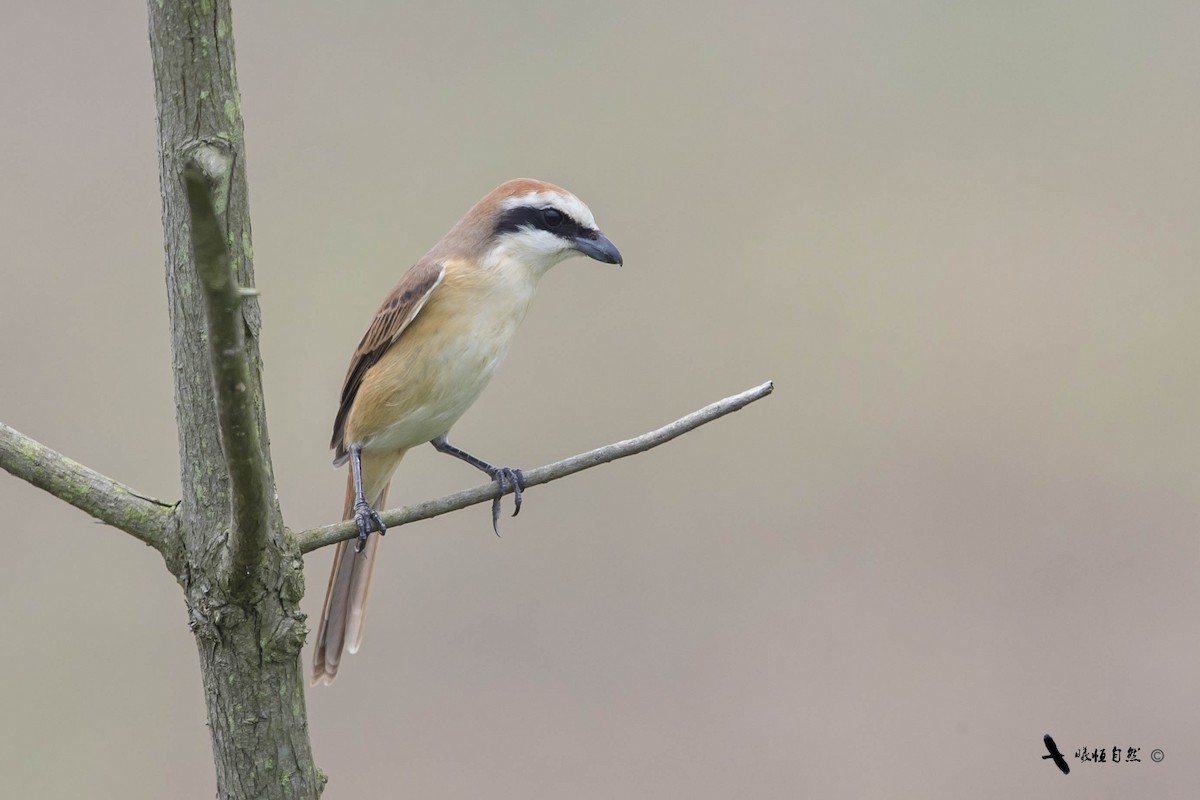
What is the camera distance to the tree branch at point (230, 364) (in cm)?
125

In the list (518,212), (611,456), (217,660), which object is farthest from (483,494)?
(518,212)

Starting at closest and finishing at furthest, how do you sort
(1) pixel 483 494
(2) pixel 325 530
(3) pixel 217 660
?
(3) pixel 217 660, (2) pixel 325 530, (1) pixel 483 494

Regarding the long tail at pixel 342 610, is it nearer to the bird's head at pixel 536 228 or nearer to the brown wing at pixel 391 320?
the brown wing at pixel 391 320

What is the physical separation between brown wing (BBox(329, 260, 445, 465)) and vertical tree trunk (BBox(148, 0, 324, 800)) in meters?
1.39

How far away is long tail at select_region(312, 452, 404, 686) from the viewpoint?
3133mm

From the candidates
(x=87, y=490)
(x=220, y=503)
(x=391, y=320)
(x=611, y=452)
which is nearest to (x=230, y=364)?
(x=220, y=503)

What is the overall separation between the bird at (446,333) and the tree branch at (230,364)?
1346 mm

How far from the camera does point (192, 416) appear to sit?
1.77m

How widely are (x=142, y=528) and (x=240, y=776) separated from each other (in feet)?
1.42

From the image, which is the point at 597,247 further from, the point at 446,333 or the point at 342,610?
the point at 342,610

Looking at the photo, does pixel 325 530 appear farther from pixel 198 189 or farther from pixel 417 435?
pixel 417 435

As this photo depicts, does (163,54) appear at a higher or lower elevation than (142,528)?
higher

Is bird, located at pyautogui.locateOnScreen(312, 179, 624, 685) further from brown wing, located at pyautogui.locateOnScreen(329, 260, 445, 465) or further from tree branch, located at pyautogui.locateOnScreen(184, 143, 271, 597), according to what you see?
tree branch, located at pyautogui.locateOnScreen(184, 143, 271, 597)

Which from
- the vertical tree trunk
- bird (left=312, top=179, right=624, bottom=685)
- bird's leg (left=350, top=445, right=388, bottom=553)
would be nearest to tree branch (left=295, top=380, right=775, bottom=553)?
the vertical tree trunk
